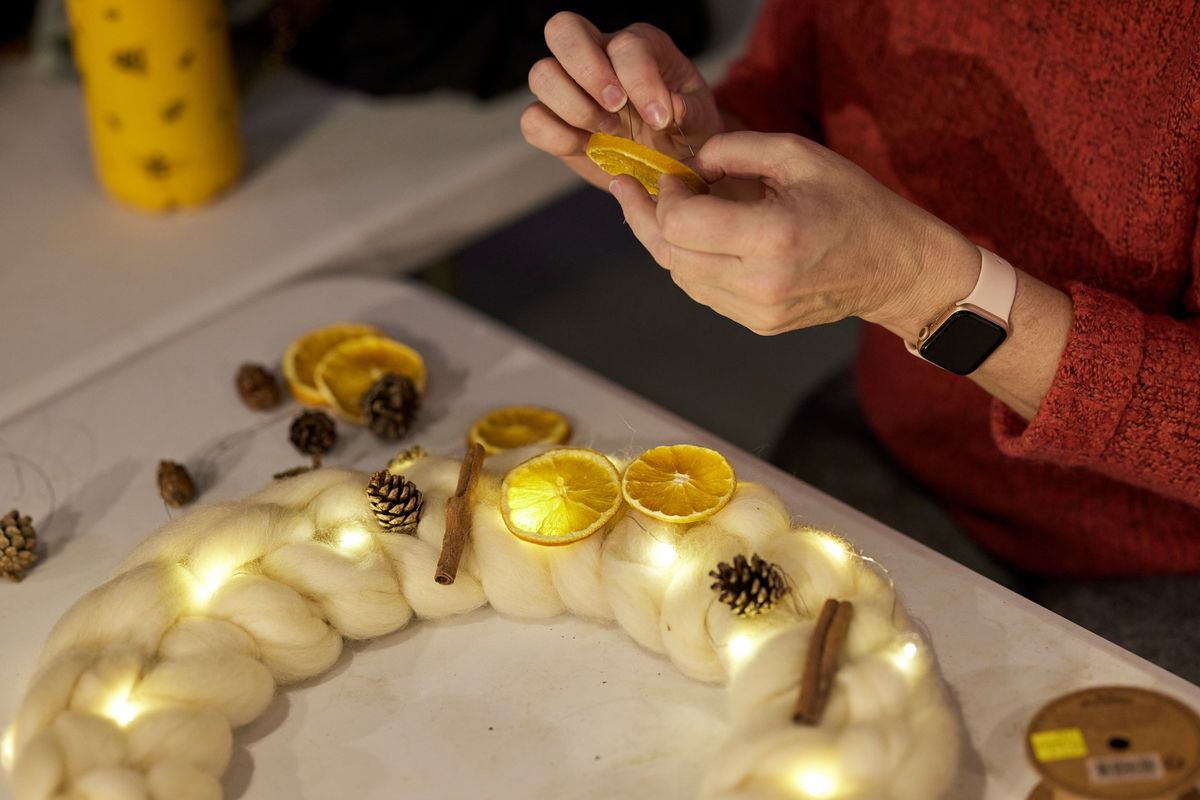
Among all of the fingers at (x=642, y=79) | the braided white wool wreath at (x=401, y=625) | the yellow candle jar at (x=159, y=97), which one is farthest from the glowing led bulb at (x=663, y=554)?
the yellow candle jar at (x=159, y=97)

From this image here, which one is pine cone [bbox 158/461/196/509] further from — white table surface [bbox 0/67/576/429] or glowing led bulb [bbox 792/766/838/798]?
glowing led bulb [bbox 792/766/838/798]

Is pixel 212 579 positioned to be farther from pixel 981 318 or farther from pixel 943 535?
pixel 943 535

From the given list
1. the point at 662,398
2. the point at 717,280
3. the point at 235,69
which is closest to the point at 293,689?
the point at 717,280

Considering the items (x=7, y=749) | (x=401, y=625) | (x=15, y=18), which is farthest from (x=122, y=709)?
(x=15, y=18)

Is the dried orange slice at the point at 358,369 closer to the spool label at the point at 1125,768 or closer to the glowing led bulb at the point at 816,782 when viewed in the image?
the glowing led bulb at the point at 816,782

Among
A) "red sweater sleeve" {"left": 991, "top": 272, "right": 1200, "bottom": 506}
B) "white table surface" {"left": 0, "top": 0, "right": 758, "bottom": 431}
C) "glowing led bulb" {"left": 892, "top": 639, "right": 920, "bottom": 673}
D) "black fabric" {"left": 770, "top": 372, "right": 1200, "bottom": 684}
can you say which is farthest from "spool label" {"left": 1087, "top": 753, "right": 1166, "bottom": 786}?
"white table surface" {"left": 0, "top": 0, "right": 758, "bottom": 431}

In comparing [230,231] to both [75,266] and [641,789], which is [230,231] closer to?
[75,266]
